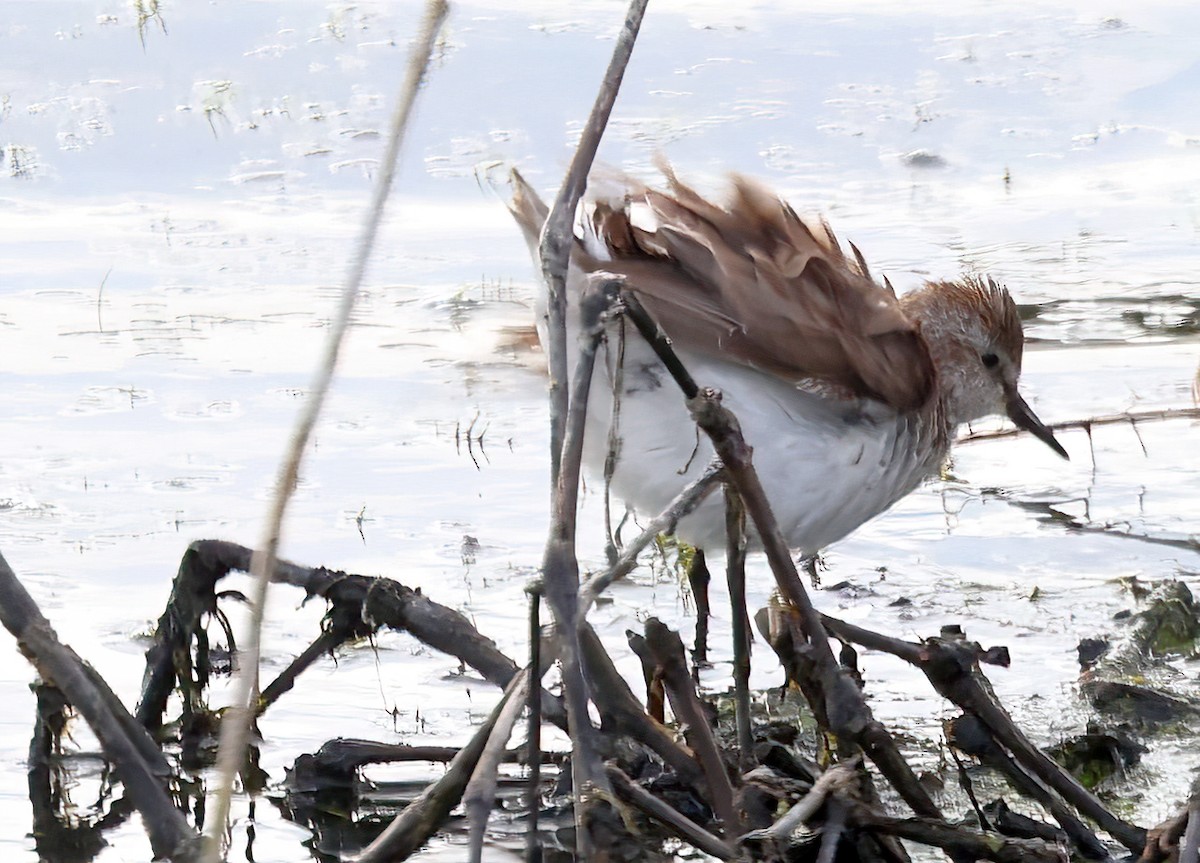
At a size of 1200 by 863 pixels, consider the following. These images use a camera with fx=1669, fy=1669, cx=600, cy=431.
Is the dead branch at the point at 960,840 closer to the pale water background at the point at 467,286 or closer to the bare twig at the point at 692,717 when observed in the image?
the bare twig at the point at 692,717

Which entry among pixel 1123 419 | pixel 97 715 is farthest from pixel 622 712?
pixel 1123 419

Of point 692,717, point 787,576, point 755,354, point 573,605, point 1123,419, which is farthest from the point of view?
point 1123,419

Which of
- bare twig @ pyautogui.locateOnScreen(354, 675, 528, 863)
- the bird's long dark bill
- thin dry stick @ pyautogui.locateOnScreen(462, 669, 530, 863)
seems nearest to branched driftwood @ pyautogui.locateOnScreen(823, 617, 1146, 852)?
bare twig @ pyautogui.locateOnScreen(354, 675, 528, 863)

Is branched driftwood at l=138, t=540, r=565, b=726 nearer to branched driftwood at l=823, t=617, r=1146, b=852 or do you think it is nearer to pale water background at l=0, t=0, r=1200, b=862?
pale water background at l=0, t=0, r=1200, b=862

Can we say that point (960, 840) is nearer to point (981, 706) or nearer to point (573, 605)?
point (981, 706)

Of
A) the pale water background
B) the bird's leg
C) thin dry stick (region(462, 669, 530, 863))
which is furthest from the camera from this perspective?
the pale water background

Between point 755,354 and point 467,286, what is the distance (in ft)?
10.7

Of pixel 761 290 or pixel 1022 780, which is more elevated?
pixel 761 290

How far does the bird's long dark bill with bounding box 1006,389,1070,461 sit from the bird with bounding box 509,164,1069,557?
95 centimetres

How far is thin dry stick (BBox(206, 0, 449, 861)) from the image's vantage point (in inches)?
49.8

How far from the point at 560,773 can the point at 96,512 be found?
2.29 meters

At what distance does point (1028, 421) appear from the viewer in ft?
17.4

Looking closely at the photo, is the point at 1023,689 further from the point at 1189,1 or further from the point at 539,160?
the point at 1189,1

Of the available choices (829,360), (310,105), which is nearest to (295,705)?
(829,360)
